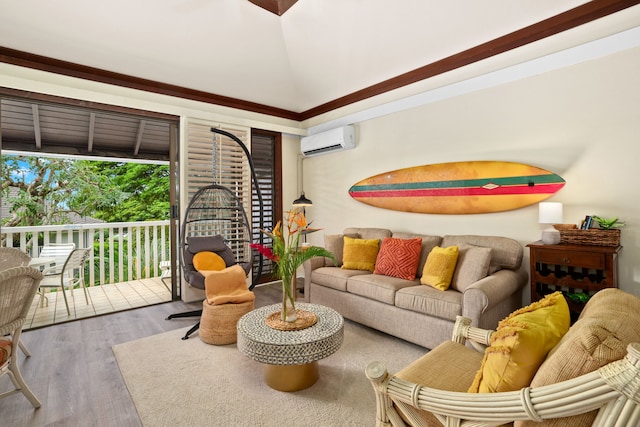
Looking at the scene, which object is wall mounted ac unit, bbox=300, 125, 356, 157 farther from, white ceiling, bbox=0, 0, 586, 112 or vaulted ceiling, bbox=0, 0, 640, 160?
white ceiling, bbox=0, 0, 586, 112

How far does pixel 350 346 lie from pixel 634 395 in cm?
228

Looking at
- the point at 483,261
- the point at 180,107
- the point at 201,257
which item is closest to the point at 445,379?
the point at 483,261

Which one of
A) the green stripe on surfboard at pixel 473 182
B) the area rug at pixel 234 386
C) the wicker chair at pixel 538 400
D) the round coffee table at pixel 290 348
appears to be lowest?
the area rug at pixel 234 386

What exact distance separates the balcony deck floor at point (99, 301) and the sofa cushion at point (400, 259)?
2836 millimetres

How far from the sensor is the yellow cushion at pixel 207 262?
11.5 feet

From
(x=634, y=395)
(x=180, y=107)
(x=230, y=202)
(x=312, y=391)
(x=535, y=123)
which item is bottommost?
(x=312, y=391)

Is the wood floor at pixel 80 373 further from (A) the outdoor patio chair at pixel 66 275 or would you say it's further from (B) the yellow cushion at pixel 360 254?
(B) the yellow cushion at pixel 360 254

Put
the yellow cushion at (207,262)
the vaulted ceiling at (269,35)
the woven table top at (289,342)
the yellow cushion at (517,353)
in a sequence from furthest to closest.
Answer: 1. the yellow cushion at (207,262)
2. the vaulted ceiling at (269,35)
3. the woven table top at (289,342)
4. the yellow cushion at (517,353)

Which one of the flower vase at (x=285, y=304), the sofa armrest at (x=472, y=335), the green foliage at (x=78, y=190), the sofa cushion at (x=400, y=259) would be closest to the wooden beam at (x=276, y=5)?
the sofa cushion at (x=400, y=259)

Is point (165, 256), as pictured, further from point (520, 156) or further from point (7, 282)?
point (520, 156)

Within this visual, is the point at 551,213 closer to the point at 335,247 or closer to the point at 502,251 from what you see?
the point at 502,251

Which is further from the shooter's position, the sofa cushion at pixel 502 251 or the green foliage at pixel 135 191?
the green foliage at pixel 135 191

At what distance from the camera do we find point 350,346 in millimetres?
2895

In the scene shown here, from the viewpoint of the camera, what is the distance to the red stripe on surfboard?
2.90 metres
